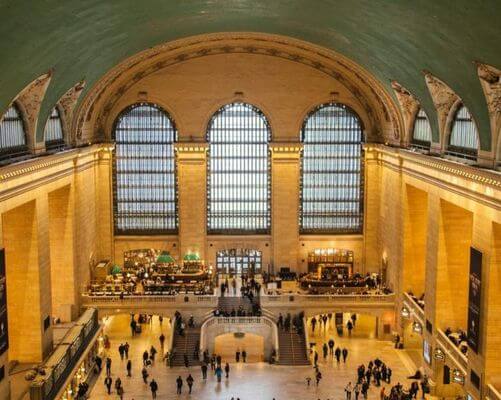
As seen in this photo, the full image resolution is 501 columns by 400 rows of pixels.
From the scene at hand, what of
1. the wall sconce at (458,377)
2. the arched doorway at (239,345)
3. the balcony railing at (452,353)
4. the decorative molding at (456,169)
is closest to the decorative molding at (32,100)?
the arched doorway at (239,345)

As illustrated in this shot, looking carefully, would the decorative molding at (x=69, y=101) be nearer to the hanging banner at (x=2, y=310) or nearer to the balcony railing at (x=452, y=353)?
the hanging banner at (x=2, y=310)

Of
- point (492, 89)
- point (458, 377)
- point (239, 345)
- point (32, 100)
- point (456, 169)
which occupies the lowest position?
point (239, 345)

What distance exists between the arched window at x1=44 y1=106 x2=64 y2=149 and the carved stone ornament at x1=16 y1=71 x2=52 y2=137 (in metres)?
3.46

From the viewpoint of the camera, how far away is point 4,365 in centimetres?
2881

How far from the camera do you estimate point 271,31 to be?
1687 inches

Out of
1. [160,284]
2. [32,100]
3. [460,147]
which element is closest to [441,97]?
[460,147]

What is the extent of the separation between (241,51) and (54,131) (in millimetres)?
14842

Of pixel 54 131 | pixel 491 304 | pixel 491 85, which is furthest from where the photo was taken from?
pixel 54 131

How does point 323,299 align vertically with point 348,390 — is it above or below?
above

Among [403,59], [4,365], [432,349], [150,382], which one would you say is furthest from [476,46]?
[150,382]

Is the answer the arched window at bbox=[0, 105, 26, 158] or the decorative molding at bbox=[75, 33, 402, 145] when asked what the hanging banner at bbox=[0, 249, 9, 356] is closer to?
the arched window at bbox=[0, 105, 26, 158]

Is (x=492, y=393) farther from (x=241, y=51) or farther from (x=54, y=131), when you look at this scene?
(x=241, y=51)

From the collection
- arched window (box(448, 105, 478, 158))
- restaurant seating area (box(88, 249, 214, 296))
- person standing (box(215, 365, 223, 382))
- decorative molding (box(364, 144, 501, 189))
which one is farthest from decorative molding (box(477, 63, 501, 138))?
restaurant seating area (box(88, 249, 214, 296))

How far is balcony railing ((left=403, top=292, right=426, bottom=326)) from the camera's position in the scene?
40.2 meters
